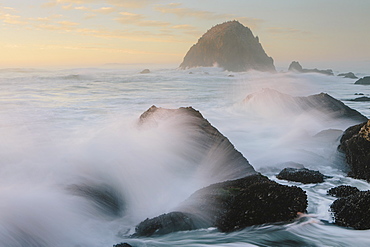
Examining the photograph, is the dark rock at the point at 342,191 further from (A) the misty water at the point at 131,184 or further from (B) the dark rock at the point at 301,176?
(B) the dark rock at the point at 301,176

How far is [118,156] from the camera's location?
23.2 feet

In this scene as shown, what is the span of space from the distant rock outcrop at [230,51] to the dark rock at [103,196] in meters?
104

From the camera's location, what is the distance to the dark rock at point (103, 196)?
5.22 meters

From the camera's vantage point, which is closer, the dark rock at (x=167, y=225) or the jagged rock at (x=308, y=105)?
the dark rock at (x=167, y=225)

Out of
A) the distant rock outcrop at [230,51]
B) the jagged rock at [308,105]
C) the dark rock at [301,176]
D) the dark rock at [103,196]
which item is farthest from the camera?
the distant rock outcrop at [230,51]

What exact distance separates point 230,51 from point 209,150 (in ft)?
366

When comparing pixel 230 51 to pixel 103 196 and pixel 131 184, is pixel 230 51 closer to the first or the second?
pixel 131 184

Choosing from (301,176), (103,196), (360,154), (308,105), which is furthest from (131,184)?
(308,105)

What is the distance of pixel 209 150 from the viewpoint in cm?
640

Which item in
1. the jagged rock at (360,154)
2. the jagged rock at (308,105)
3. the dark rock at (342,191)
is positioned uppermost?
the jagged rock at (308,105)

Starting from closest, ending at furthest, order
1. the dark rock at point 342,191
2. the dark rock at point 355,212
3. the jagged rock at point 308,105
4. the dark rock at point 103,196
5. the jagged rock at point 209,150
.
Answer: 1. the dark rock at point 355,212
2. the dark rock at point 103,196
3. the dark rock at point 342,191
4. the jagged rock at point 209,150
5. the jagged rock at point 308,105

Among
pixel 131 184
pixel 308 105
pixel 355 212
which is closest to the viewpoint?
pixel 355 212

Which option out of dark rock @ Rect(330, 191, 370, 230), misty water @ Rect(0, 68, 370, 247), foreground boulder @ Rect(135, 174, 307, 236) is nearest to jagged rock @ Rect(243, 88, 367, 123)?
misty water @ Rect(0, 68, 370, 247)

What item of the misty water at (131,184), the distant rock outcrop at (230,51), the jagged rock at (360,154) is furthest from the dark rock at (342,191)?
the distant rock outcrop at (230,51)
